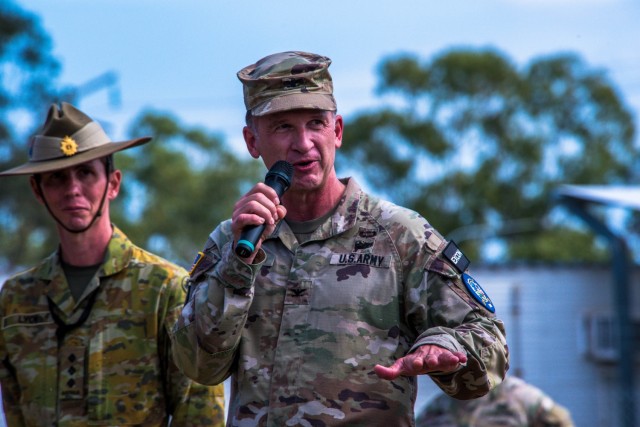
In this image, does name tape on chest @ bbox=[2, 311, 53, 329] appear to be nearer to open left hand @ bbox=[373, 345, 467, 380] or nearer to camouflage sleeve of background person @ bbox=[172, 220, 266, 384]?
camouflage sleeve of background person @ bbox=[172, 220, 266, 384]

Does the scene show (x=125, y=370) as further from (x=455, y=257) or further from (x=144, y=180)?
(x=144, y=180)

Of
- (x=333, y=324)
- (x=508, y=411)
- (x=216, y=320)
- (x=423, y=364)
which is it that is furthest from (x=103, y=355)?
(x=508, y=411)

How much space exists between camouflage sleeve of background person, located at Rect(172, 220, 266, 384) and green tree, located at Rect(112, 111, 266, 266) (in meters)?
43.6

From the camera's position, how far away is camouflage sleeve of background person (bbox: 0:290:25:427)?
4.71 meters

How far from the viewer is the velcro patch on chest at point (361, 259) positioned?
347 cm

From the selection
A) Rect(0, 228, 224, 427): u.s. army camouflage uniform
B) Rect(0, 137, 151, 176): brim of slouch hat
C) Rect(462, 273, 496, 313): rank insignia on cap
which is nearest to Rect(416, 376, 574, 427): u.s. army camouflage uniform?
Rect(0, 228, 224, 427): u.s. army camouflage uniform

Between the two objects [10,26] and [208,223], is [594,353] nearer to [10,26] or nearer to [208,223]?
[10,26]

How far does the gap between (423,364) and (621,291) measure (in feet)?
51.8

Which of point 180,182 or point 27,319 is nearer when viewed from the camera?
point 27,319

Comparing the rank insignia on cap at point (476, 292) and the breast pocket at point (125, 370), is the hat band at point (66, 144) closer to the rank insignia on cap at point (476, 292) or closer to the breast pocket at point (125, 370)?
the breast pocket at point (125, 370)

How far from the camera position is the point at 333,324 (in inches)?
134

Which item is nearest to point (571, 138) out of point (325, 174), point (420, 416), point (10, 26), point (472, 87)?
point (472, 87)

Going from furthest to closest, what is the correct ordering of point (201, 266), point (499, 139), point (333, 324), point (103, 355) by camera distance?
1. point (499, 139)
2. point (103, 355)
3. point (201, 266)
4. point (333, 324)

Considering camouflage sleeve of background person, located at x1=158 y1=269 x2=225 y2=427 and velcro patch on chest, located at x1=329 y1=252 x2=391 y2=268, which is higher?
velcro patch on chest, located at x1=329 y1=252 x2=391 y2=268
